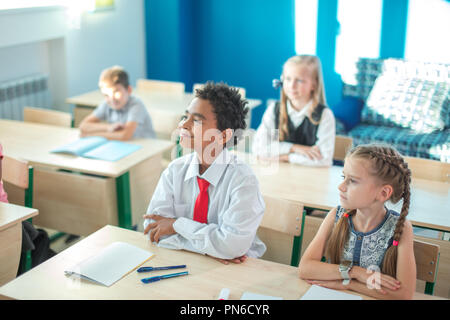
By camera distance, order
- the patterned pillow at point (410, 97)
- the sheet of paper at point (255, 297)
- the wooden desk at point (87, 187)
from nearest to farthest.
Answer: the sheet of paper at point (255, 297) < the wooden desk at point (87, 187) < the patterned pillow at point (410, 97)

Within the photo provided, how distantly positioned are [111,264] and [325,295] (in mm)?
691

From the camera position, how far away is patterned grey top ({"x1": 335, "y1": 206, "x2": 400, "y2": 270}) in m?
1.66

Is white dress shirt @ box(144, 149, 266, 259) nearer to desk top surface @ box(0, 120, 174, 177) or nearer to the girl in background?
desk top surface @ box(0, 120, 174, 177)

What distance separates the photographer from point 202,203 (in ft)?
6.26

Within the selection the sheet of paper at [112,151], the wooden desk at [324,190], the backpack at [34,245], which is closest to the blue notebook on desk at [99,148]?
the sheet of paper at [112,151]

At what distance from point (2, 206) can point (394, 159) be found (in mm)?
1551

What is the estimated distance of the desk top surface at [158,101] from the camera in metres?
4.07

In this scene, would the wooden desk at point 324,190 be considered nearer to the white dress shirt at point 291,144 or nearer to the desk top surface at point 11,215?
the white dress shirt at point 291,144

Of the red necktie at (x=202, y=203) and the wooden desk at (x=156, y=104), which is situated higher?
the wooden desk at (x=156, y=104)

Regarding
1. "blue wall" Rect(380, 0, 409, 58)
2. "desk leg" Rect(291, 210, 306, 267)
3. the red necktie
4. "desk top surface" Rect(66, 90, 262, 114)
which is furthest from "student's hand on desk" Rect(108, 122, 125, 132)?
"blue wall" Rect(380, 0, 409, 58)

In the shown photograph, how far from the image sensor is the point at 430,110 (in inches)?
175

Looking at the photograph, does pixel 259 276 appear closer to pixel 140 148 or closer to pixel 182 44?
pixel 140 148
